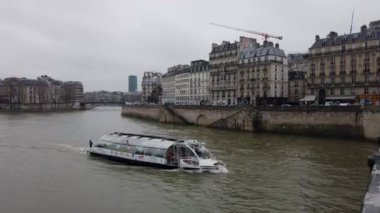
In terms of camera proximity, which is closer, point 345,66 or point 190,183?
point 190,183

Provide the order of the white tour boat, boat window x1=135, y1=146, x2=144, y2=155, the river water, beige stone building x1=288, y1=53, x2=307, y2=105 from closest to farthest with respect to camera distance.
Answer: the river water
the white tour boat
boat window x1=135, y1=146, x2=144, y2=155
beige stone building x1=288, y1=53, x2=307, y2=105

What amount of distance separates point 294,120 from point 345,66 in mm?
15494

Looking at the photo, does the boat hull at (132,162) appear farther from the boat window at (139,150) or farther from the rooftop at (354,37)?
the rooftop at (354,37)

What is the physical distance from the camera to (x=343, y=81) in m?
67.5

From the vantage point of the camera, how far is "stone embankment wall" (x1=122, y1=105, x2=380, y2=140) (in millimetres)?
50594

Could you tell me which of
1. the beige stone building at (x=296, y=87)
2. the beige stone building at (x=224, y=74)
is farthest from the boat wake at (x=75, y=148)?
the beige stone building at (x=224, y=74)

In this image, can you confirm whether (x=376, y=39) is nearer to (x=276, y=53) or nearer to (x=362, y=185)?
(x=276, y=53)

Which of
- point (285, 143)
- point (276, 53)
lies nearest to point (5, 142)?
point (285, 143)

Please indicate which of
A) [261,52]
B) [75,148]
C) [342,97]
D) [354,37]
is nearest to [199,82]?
[261,52]

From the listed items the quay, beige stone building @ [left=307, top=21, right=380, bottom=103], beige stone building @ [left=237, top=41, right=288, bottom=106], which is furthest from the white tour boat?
beige stone building @ [left=237, top=41, right=288, bottom=106]

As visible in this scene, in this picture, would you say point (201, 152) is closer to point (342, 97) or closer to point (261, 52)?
point (342, 97)

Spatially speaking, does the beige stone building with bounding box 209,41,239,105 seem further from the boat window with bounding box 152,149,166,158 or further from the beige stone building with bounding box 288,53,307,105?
the boat window with bounding box 152,149,166,158

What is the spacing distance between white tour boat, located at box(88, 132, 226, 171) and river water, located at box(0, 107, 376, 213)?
2.84ft

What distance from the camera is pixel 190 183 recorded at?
88.0 feet
